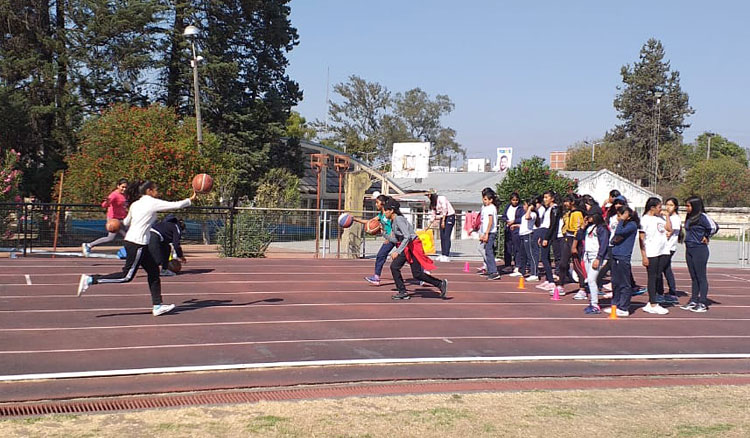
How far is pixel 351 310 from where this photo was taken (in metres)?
11.8

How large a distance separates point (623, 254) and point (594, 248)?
555mm

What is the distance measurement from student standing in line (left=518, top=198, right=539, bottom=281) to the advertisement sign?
3638 centimetres

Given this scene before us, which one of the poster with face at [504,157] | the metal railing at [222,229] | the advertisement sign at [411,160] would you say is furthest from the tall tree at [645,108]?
the metal railing at [222,229]

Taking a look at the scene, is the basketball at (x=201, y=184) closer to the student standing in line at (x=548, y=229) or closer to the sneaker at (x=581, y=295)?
the student standing in line at (x=548, y=229)

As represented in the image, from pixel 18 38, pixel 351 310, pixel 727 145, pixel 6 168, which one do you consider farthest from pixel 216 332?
pixel 727 145

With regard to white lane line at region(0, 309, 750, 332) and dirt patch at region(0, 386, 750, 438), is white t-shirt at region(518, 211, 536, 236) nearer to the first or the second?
white lane line at region(0, 309, 750, 332)

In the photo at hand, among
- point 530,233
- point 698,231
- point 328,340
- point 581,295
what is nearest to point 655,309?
point 698,231

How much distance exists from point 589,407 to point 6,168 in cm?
2199

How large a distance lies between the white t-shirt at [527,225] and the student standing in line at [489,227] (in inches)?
23.2

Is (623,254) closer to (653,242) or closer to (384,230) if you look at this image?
(653,242)

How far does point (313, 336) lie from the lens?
9633 millimetres

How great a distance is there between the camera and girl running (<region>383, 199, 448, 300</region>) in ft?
41.1

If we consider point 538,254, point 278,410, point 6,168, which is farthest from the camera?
point 6,168

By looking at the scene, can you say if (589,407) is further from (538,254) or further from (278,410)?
(538,254)
